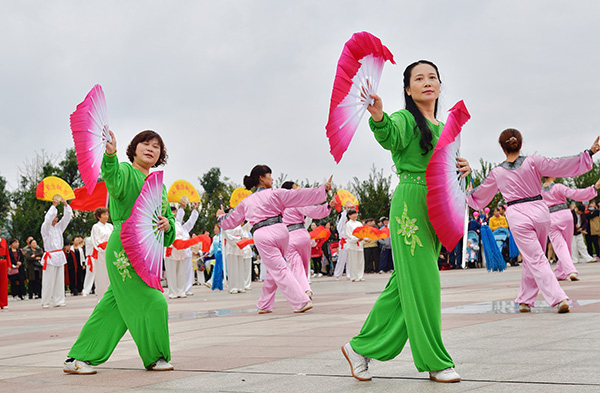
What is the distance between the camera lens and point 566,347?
5180 millimetres

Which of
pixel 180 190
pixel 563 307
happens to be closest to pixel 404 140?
pixel 563 307

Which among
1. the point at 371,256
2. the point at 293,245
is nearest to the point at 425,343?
the point at 293,245

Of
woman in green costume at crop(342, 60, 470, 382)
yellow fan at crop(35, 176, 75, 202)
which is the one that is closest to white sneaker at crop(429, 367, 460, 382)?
woman in green costume at crop(342, 60, 470, 382)

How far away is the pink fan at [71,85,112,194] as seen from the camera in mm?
5105

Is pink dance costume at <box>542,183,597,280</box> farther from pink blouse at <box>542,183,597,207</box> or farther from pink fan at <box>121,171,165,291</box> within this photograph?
pink fan at <box>121,171,165,291</box>

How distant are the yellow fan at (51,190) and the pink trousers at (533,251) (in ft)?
31.8

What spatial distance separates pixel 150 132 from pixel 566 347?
3.52 meters

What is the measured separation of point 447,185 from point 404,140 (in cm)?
37

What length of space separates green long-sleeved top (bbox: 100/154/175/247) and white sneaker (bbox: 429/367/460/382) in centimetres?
260

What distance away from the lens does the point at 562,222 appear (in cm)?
1329

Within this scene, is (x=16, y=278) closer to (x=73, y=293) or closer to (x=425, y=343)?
(x=73, y=293)

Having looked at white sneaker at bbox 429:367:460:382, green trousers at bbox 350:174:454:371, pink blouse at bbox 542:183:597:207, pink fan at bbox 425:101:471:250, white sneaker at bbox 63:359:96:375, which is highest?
pink blouse at bbox 542:183:597:207

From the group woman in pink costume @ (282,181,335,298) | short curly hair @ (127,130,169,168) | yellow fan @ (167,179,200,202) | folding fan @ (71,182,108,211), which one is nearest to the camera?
short curly hair @ (127,130,169,168)

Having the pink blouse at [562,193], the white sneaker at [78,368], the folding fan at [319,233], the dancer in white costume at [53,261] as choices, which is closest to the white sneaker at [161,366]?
the white sneaker at [78,368]
